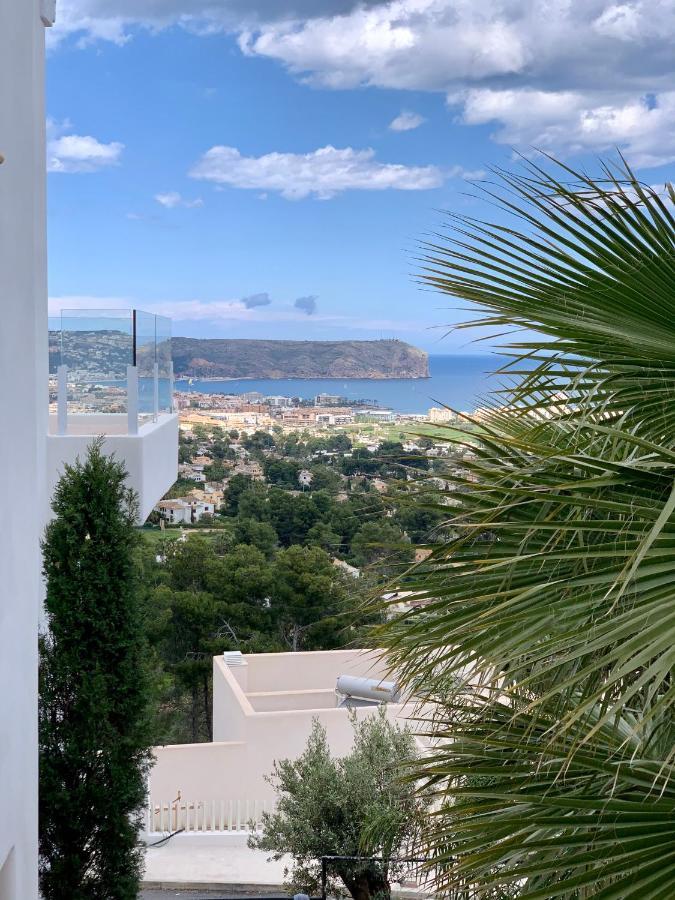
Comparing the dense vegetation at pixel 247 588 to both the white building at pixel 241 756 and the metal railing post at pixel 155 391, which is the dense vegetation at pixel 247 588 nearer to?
the white building at pixel 241 756

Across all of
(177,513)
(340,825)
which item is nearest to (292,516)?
(177,513)

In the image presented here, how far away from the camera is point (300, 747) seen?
502 inches

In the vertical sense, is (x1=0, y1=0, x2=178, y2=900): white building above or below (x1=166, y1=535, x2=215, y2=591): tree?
above

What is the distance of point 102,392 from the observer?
27.3 ft

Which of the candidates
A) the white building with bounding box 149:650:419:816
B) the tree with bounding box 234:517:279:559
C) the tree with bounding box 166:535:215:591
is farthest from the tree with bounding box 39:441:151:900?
the tree with bounding box 234:517:279:559

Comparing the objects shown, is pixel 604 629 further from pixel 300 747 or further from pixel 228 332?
pixel 228 332

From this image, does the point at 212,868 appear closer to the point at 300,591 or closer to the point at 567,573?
the point at 567,573

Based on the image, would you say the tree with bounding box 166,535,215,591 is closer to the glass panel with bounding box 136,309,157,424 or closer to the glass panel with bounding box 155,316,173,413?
the glass panel with bounding box 155,316,173,413

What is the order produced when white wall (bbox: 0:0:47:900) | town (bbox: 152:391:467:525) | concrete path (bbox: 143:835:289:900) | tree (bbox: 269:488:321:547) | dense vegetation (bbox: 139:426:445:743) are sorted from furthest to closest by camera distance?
town (bbox: 152:391:467:525) < tree (bbox: 269:488:321:547) < dense vegetation (bbox: 139:426:445:743) < concrete path (bbox: 143:835:289:900) < white wall (bbox: 0:0:47:900)

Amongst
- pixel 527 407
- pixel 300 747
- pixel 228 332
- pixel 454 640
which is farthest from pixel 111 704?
pixel 228 332

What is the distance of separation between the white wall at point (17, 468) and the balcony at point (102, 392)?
118 inches

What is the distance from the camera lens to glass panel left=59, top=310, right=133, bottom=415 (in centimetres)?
820

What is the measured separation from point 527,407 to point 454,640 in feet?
3.66

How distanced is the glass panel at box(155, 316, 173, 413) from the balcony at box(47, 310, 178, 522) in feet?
2.43
